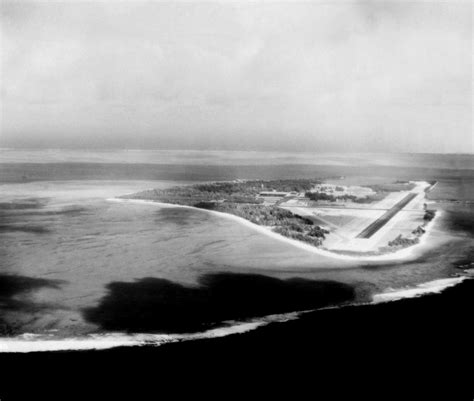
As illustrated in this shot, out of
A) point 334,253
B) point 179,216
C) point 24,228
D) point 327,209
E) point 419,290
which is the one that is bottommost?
point 419,290

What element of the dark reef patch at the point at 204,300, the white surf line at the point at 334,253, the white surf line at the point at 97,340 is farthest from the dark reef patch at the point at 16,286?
the white surf line at the point at 334,253

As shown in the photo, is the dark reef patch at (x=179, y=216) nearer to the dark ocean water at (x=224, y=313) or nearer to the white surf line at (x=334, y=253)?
the white surf line at (x=334, y=253)

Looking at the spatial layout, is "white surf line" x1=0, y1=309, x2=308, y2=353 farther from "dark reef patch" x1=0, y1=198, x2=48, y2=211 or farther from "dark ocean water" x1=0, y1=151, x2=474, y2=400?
"dark reef patch" x1=0, y1=198, x2=48, y2=211

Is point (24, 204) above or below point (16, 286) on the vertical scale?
above

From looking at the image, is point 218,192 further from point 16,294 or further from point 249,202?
point 16,294

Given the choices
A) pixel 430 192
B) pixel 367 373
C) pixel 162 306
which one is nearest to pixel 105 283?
pixel 162 306

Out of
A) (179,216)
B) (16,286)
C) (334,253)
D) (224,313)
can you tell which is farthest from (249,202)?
(224,313)

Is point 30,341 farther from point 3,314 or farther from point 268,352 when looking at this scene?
point 268,352

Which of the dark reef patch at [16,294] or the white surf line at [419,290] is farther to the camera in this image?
the white surf line at [419,290]

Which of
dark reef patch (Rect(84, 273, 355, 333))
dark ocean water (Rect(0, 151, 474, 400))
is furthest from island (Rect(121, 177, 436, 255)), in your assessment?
dark reef patch (Rect(84, 273, 355, 333))
